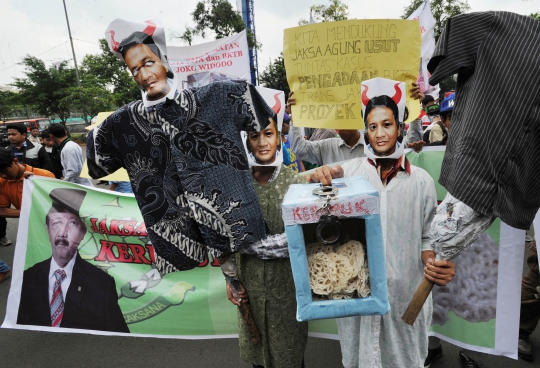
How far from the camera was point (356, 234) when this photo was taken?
4.62ft

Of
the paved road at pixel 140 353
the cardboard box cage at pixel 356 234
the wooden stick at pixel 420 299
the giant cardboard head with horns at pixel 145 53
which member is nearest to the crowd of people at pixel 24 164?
the paved road at pixel 140 353

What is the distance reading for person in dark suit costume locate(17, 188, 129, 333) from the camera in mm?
2736

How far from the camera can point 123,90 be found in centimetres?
2445

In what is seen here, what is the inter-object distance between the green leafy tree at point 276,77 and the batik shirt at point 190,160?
18.7 meters

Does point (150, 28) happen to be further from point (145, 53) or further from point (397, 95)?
point (397, 95)

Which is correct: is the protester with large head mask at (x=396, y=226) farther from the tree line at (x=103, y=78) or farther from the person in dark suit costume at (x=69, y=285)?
the tree line at (x=103, y=78)

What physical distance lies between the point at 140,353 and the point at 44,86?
2537 cm

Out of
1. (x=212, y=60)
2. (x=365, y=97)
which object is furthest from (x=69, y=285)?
(x=212, y=60)

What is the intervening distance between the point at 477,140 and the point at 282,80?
20.9m

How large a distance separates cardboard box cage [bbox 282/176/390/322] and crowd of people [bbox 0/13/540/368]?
204 millimetres

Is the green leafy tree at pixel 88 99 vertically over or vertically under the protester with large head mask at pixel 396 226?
over

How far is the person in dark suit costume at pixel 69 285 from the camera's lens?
2.74 meters

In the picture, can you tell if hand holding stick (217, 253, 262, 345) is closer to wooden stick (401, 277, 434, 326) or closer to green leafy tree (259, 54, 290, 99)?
wooden stick (401, 277, 434, 326)

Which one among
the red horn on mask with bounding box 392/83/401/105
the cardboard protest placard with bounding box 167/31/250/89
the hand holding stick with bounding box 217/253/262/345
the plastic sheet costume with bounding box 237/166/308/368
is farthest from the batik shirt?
the cardboard protest placard with bounding box 167/31/250/89
